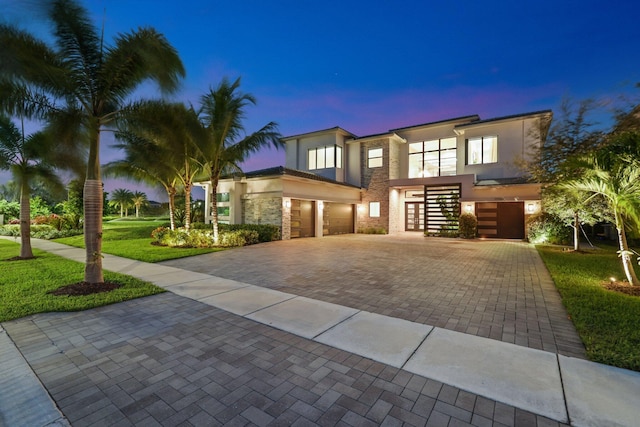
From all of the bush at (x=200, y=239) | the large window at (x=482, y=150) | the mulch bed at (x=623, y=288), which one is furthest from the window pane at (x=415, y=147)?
the mulch bed at (x=623, y=288)

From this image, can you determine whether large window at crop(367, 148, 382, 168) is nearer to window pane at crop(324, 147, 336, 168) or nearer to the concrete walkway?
window pane at crop(324, 147, 336, 168)

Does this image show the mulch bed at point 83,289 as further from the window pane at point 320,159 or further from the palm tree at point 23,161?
the window pane at point 320,159

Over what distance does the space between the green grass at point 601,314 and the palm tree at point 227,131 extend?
11.9 metres

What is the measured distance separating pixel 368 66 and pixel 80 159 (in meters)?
37.5

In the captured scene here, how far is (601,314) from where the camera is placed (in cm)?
449

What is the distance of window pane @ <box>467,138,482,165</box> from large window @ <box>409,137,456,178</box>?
191cm

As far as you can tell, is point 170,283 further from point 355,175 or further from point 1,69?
point 355,175

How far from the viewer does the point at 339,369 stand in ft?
9.77

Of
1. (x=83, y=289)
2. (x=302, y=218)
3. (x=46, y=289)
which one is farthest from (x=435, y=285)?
(x=302, y=218)

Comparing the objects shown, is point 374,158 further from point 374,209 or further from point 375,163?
point 374,209

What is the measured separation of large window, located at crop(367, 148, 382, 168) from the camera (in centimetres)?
2289

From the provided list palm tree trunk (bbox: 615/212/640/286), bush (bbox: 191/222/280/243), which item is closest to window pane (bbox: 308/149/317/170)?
bush (bbox: 191/222/280/243)

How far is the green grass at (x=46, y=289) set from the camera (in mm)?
4758

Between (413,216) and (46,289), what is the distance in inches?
915
